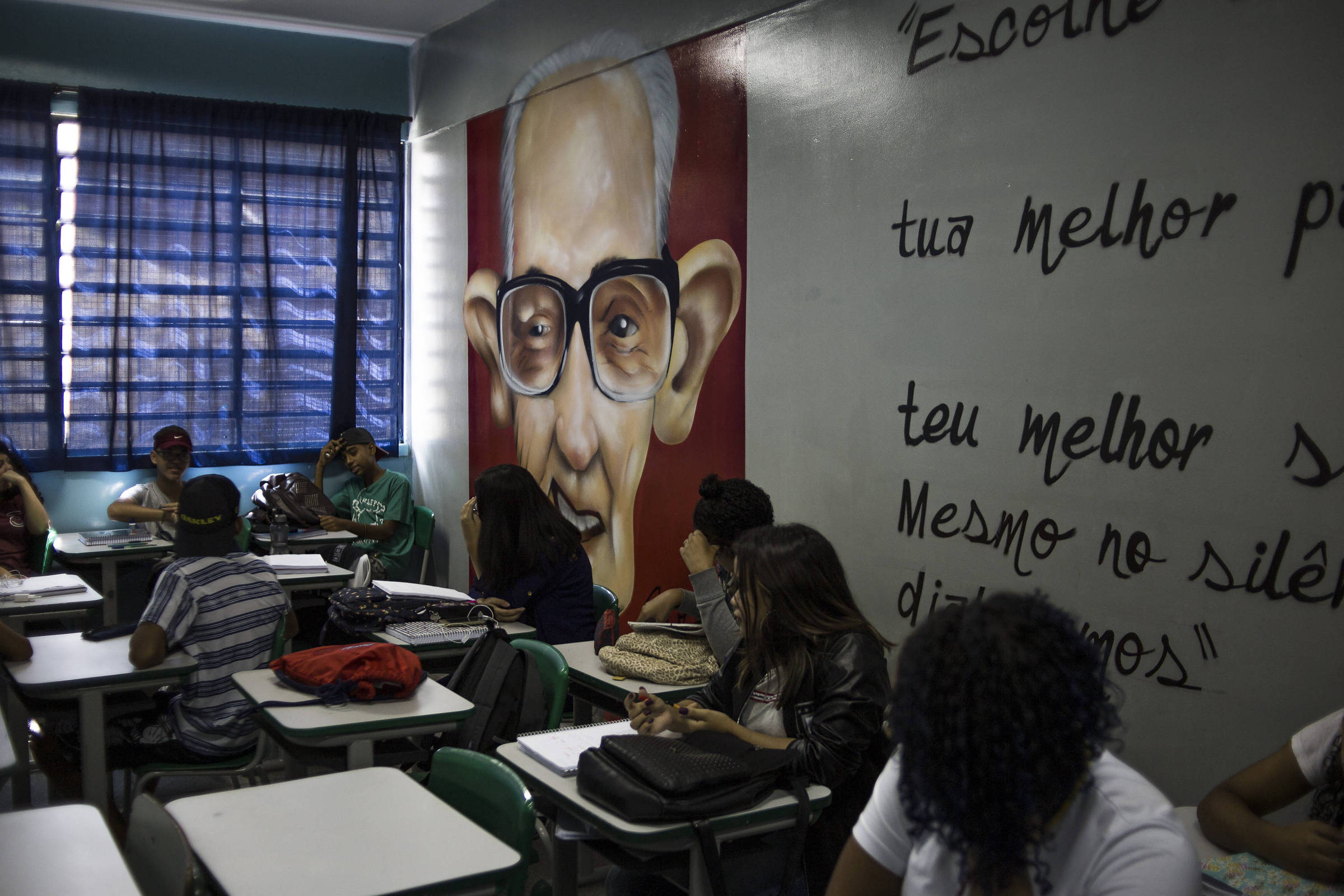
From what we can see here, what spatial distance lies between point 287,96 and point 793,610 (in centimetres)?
551

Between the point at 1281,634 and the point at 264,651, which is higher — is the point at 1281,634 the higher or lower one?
the higher one

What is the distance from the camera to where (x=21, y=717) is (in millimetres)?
3479

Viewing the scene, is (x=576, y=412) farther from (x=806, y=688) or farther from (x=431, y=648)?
(x=806, y=688)

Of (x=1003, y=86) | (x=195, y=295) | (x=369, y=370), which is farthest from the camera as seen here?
(x=369, y=370)

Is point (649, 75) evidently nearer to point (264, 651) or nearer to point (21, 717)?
point (264, 651)

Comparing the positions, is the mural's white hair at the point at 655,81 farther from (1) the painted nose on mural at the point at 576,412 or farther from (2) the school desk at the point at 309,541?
(2) the school desk at the point at 309,541

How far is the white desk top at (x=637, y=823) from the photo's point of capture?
1.95 metres

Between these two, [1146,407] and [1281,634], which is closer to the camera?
[1281,634]

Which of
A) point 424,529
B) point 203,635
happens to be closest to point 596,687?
point 203,635

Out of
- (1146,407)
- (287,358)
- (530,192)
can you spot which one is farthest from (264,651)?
(287,358)

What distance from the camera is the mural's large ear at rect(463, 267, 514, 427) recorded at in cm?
584

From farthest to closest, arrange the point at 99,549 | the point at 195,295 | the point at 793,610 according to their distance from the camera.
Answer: the point at 195,295
the point at 99,549
the point at 793,610

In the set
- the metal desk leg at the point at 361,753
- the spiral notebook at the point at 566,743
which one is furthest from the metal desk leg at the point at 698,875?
the metal desk leg at the point at 361,753

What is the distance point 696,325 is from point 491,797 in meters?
2.68
